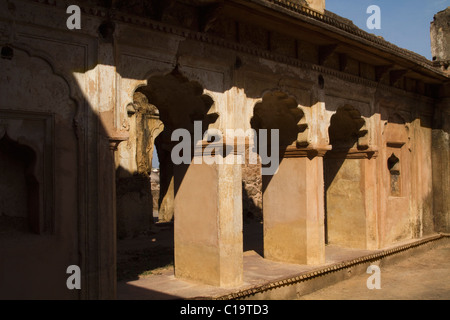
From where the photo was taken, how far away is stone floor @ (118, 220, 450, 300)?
6.20 m

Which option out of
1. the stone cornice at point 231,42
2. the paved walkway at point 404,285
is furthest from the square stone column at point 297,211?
the stone cornice at point 231,42

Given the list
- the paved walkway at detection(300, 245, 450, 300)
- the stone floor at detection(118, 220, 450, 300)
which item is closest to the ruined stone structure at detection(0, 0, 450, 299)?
the stone floor at detection(118, 220, 450, 300)

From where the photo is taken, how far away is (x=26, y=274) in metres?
4.32

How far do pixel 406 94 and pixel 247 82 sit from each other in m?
5.37

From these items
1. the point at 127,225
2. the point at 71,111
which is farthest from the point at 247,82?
the point at 127,225

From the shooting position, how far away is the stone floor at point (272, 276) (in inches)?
244

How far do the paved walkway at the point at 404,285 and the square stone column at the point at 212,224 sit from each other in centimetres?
159

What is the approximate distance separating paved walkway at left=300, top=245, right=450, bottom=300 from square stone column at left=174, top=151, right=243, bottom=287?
1.59 m

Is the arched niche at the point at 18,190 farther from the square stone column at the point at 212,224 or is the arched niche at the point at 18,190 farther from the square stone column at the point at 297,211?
the square stone column at the point at 297,211

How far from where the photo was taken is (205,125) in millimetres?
6367

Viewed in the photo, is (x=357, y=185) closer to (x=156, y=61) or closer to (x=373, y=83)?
(x=373, y=83)

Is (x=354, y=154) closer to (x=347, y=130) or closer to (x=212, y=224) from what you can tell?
(x=347, y=130)

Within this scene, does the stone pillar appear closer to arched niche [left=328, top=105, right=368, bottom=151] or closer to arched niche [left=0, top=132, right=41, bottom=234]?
arched niche [left=328, top=105, right=368, bottom=151]
